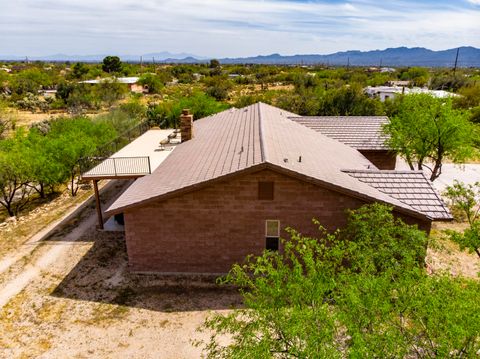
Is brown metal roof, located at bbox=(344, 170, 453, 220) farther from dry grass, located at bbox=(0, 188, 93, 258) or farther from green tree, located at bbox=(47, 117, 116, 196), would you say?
dry grass, located at bbox=(0, 188, 93, 258)

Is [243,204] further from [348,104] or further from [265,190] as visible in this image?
[348,104]

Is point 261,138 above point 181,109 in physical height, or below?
above

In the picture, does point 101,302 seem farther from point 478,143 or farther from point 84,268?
point 478,143

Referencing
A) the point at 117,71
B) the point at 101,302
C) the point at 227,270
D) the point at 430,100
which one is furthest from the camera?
the point at 117,71

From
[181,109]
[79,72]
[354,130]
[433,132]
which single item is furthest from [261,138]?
[79,72]

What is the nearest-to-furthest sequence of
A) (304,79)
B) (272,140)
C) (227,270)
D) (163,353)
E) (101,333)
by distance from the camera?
(163,353) < (101,333) < (227,270) < (272,140) < (304,79)

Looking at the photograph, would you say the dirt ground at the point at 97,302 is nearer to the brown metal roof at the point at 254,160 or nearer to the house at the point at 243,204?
the house at the point at 243,204

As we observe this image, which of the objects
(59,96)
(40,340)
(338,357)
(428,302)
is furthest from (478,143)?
(59,96)
